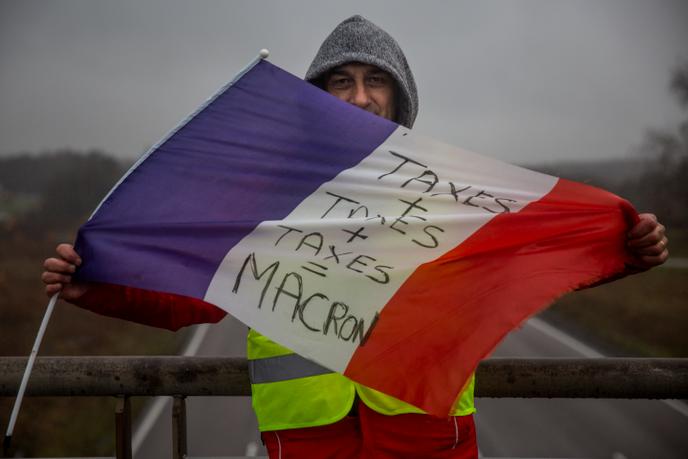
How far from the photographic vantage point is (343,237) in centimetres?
177

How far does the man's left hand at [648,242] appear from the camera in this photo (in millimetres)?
1682

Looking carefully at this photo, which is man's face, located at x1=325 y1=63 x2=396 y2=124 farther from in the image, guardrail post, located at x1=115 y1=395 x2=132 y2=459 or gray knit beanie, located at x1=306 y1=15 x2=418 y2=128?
guardrail post, located at x1=115 y1=395 x2=132 y2=459

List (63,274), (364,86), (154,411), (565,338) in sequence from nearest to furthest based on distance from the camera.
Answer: (63,274) → (364,86) → (154,411) → (565,338)

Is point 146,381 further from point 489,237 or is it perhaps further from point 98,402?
point 98,402

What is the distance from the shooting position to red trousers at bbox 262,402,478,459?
5.57 feet

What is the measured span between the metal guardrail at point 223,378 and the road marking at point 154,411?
551 centimetres

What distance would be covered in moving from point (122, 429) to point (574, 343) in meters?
18.0

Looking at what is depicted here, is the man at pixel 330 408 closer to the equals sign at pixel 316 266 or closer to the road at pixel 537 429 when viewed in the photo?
the equals sign at pixel 316 266

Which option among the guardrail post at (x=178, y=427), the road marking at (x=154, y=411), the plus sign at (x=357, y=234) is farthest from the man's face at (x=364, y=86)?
the road marking at (x=154, y=411)

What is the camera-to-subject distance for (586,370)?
79.7 inches

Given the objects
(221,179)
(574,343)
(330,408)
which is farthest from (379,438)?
(574,343)

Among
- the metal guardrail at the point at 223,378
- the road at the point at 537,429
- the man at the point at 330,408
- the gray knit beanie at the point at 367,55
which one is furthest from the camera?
the road at the point at 537,429

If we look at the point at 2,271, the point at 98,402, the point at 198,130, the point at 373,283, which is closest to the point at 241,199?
the point at 198,130

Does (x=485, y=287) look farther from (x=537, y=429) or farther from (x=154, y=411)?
(x=154, y=411)
